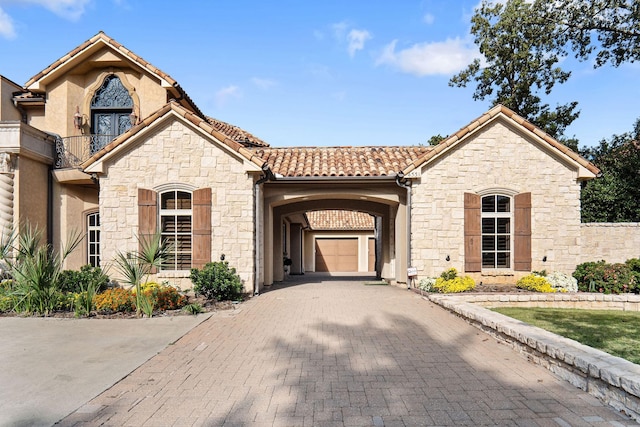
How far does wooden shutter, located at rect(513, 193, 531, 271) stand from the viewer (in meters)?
13.0

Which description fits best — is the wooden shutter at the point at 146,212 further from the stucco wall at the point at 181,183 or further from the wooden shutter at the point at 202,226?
the wooden shutter at the point at 202,226

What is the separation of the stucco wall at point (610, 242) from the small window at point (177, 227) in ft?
40.9

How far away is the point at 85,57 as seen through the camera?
14688mm

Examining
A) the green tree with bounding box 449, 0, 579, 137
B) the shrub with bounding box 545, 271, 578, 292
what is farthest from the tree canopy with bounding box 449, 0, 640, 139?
the shrub with bounding box 545, 271, 578, 292

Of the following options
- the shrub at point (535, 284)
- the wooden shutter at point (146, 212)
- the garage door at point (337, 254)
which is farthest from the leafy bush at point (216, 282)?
the garage door at point (337, 254)

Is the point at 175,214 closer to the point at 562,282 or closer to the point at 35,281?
the point at 35,281

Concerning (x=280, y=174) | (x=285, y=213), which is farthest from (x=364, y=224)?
(x=280, y=174)

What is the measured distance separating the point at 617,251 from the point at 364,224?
16.0 metres

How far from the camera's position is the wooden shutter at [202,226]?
1214cm

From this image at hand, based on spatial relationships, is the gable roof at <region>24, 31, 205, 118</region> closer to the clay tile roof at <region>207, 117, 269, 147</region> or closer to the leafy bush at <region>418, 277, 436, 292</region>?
the clay tile roof at <region>207, 117, 269, 147</region>

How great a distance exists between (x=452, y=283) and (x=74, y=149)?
12651mm

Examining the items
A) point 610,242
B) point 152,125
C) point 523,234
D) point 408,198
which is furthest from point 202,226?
point 610,242

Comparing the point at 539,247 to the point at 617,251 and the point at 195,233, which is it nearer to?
the point at 617,251

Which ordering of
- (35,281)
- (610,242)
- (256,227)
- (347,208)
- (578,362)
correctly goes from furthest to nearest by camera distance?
(347,208)
(610,242)
(256,227)
(35,281)
(578,362)
